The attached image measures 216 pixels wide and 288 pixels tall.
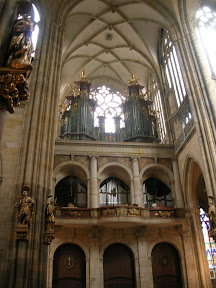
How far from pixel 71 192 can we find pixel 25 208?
27.0 feet

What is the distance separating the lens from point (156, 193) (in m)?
17.2

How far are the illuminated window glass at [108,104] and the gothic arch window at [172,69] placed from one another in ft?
14.8

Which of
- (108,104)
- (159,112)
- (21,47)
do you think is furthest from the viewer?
(108,104)

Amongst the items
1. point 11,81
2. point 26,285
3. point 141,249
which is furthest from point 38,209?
point 141,249

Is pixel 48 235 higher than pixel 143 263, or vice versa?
pixel 48 235

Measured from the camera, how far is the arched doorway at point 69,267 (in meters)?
13.8

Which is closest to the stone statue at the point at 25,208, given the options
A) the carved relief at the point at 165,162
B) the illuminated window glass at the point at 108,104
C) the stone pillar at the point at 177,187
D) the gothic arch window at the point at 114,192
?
the gothic arch window at the point at 114,192

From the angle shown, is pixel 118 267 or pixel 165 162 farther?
pixel 165 162

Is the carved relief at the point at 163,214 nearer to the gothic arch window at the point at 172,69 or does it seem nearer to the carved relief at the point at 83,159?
the carved relief at the point at 83,159

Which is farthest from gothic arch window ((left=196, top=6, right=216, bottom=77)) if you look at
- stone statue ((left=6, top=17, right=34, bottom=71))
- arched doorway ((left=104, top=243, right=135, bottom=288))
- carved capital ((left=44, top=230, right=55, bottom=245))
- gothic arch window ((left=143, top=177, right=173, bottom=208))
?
stone statue ((left=6, top=17, right=34, bottom=71))

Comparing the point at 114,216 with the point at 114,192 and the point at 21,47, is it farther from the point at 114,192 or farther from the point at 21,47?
the point at 21,47

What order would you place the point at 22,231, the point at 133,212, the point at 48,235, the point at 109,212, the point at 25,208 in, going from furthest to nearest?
the point at 133,212, the point at 109,212, the point at 48,235, the point at 25,208, the point at 22,231

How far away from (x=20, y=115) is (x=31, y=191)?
3222 millimetres

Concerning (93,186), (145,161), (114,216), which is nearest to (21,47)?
(114,216)
